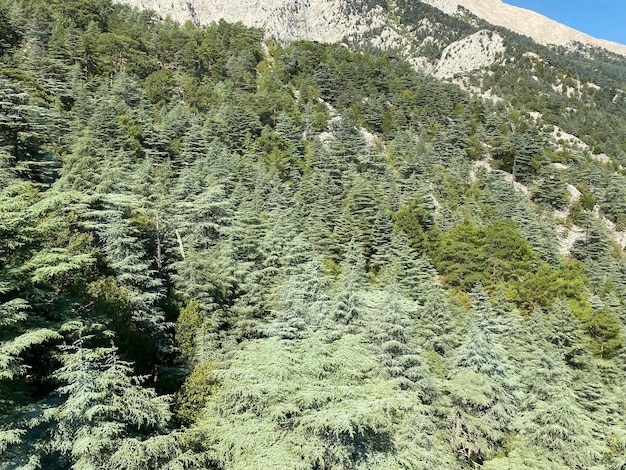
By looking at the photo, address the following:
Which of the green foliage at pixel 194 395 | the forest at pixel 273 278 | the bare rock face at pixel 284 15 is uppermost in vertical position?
the bare rock face at pixel 284 15

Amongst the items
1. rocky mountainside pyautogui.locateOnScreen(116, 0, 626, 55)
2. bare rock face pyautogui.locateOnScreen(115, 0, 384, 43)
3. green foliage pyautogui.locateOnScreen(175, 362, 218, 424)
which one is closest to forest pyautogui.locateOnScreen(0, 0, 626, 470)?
green foliage pyautogui.locateOnScreen(175, 362, 218, 424)

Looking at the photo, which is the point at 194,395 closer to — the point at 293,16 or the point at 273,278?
the point at 273,278

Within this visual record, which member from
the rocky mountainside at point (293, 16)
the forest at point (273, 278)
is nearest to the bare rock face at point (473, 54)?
the rocky mountainside at point (293, 16)

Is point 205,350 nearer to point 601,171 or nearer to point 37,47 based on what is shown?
point 37,47

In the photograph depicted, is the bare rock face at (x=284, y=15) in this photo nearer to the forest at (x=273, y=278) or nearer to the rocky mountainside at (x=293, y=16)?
the rocky mountainside at (x=293, y=16)

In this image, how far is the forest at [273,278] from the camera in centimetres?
1231

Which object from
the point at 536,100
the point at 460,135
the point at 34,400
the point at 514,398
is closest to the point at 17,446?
the point at 34,400

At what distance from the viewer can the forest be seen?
1231 cm

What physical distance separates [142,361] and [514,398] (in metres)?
20.0

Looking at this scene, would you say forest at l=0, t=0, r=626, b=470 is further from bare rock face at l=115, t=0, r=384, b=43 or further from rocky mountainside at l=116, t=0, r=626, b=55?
rocky mountainside at l=116, t=0, r=626, b=55

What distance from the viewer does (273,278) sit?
27953 millimetres

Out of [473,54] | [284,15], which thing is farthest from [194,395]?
[284,15]

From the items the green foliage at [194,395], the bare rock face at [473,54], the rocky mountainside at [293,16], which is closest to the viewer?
the green foliage at [194,395]

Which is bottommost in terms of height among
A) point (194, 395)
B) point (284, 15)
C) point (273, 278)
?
point (194, 395)
